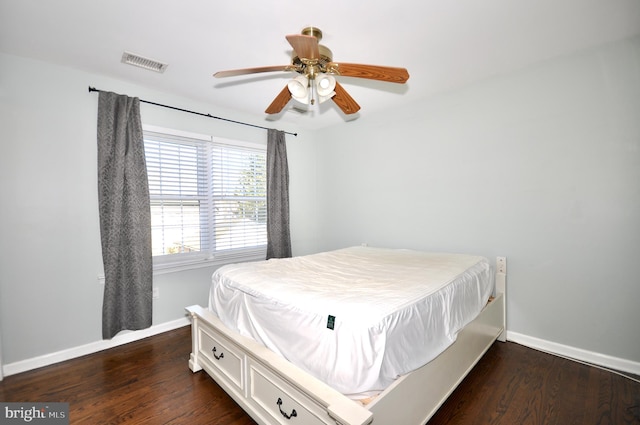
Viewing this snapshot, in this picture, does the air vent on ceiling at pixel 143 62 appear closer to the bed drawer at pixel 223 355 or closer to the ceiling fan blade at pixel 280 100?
the ceiling fan blade at pixel 280 100

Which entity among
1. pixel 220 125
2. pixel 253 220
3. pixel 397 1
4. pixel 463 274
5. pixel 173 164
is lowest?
pixel 463 274

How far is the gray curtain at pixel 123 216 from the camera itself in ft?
8.50

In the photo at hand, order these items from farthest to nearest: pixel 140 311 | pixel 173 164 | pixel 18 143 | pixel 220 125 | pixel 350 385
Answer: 1. pixel 220 125
2. pixel 173 164
3. pixel 140 311
4. pixel 18 143
5. pixel 350 385

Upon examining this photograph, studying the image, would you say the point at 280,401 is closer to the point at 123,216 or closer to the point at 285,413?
the point at 285,413

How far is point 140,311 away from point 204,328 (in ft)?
3.32

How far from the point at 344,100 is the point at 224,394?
2231mm

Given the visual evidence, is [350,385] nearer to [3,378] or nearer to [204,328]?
[204,328]

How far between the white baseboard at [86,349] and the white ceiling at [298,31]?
7.58ft

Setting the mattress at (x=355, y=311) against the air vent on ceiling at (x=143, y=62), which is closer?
the mattress at (x=355, y=311)

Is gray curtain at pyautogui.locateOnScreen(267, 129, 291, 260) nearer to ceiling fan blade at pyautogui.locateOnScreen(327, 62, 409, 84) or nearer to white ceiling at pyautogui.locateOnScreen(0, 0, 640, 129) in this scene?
white ceiling at pyautogui.locateOnScreen(0, 0, 640, 129)

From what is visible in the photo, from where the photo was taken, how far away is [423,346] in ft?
5.00

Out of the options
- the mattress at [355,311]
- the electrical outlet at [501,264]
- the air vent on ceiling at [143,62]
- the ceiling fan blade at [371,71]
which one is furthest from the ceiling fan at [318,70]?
the electrical outlet at [501,264]

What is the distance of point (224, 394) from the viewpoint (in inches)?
77.9

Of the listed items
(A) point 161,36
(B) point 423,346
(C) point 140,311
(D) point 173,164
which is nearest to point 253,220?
(D) point 173,164
